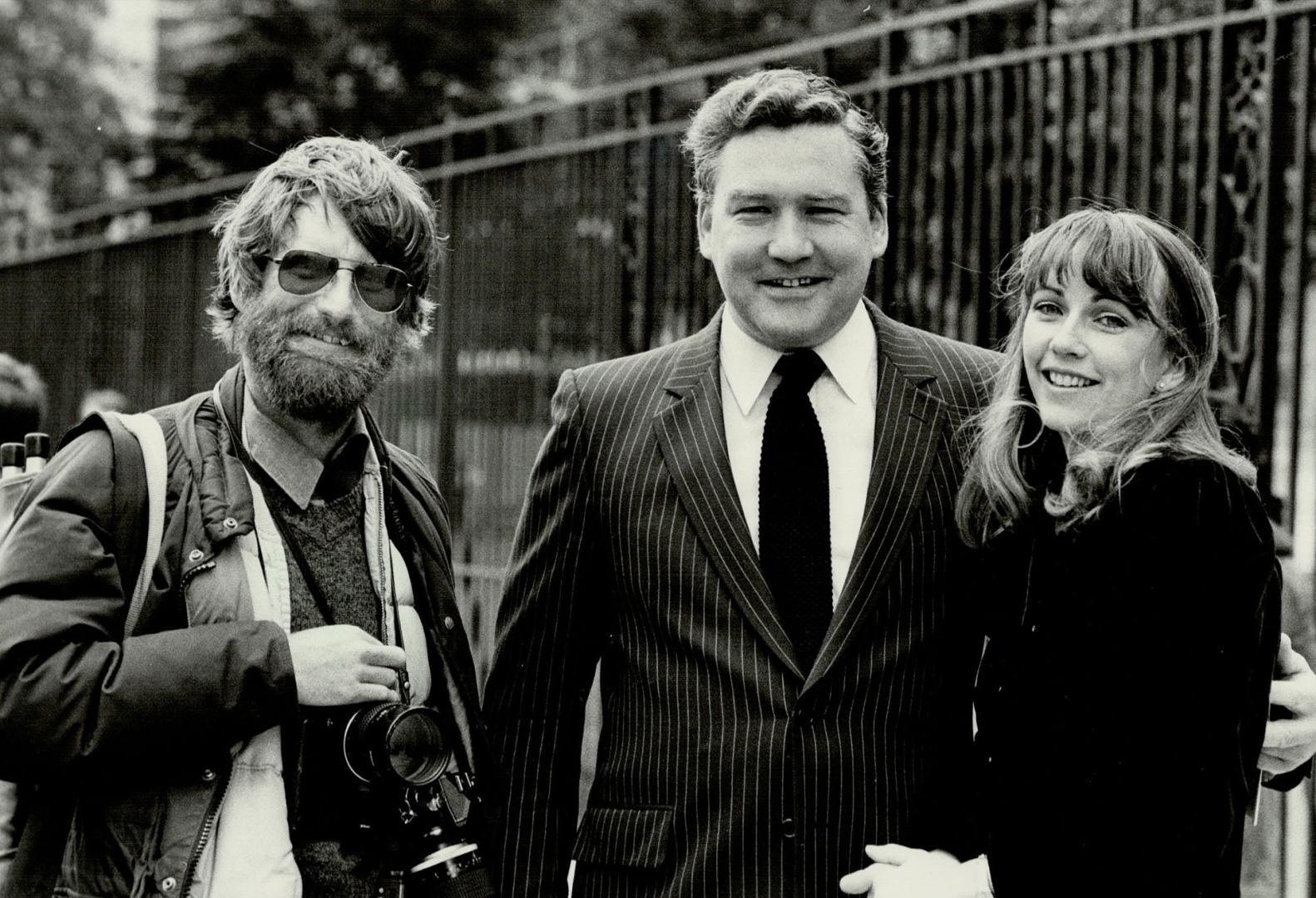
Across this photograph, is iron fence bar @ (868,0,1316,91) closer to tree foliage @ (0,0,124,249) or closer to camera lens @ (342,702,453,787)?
camera lens @ (342,702,453,787)

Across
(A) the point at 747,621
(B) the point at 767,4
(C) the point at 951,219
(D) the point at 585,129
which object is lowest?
(A) the point at 747,621

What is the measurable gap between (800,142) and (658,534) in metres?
0.79

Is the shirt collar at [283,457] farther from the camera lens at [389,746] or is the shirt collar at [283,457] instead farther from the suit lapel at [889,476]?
the suit lapel at [889,476]

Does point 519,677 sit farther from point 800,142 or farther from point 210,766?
point 800,142

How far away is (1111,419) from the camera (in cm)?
249

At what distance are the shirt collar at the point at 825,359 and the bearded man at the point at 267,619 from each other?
0.69 meters

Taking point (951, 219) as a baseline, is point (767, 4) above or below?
above

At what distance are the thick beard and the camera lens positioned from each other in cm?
61

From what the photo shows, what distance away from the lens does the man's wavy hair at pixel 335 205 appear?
3020 millimetres

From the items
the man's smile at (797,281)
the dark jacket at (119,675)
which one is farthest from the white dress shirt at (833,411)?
the dark jacket at (119,675)

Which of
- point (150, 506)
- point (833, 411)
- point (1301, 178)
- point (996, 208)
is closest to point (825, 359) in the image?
point (833, 411)

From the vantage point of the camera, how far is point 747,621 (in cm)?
275

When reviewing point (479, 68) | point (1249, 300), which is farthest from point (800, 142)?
point (479, 68)

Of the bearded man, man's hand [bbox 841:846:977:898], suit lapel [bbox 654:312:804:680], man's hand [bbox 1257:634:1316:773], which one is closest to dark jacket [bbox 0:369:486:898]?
the bearded man
